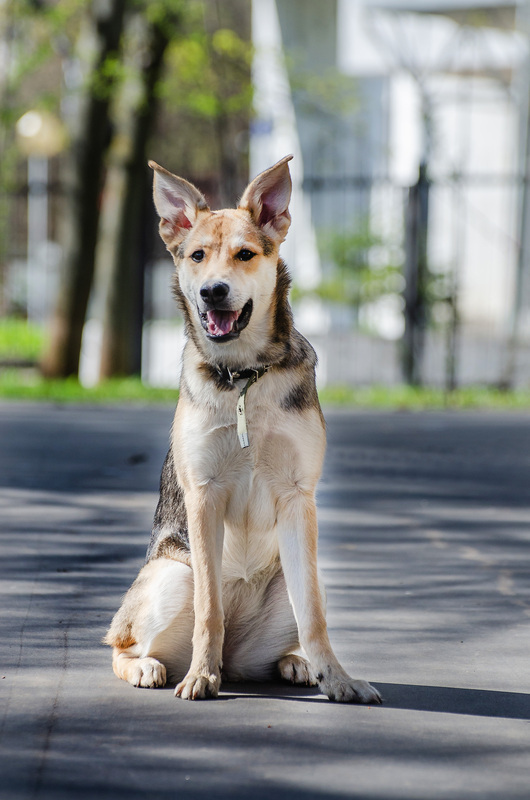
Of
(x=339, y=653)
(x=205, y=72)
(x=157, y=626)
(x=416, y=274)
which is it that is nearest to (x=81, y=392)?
(x=416, y=274)

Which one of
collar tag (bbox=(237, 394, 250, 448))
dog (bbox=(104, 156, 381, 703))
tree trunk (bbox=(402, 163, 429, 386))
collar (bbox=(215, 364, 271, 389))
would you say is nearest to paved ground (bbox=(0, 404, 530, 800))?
dog (bbox=(104, 156, 381, 703))

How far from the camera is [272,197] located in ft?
12.9

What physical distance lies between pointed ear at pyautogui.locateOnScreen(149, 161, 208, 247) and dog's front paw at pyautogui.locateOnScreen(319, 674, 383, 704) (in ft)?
5.69

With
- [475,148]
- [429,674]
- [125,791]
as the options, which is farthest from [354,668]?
[475,148]

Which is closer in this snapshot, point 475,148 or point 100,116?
point 100,116

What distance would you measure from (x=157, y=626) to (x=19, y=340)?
1652 centimetres

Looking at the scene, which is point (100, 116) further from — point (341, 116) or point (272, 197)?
point (272, 197)

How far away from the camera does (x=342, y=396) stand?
556 inches

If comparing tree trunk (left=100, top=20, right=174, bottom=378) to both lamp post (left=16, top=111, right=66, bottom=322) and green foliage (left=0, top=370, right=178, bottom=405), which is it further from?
lamp post (left=16, top=111, right=66, bottom=322)

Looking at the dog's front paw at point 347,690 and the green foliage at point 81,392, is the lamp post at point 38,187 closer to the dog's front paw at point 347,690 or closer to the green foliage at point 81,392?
the green foliage at point 81,392

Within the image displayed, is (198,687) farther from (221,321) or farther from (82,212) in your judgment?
(82,212)

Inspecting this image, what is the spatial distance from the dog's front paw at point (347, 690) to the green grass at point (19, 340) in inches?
545

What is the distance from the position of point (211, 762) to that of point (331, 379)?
44.4ft

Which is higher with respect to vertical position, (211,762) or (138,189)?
(138,189)
